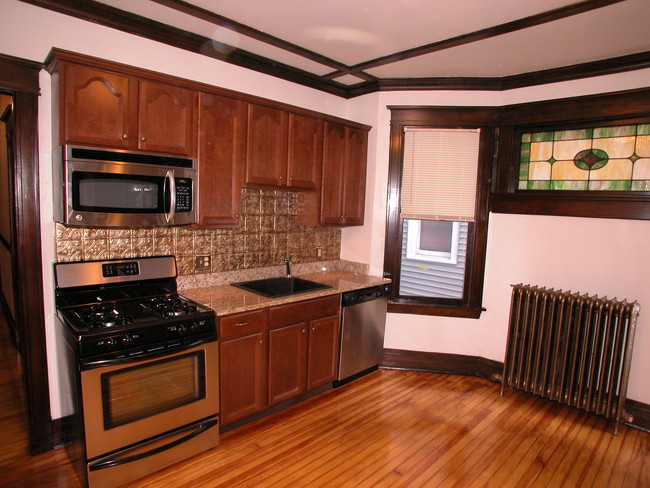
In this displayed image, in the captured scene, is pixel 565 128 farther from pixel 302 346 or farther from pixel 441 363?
pixel 302 346

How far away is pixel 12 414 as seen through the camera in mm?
2771

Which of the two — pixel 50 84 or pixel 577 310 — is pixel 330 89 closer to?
pixel 50 84

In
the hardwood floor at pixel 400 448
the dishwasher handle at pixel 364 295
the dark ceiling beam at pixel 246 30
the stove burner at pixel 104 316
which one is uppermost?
the dark ceiling beam at pixel 246 30

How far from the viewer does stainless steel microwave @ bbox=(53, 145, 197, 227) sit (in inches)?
83.0

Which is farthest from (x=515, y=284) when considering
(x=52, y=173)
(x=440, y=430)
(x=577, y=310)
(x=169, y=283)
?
(x=52, y=173)

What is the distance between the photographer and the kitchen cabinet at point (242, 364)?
8.35ft

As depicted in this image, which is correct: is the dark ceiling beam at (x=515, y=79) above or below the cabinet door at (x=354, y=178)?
above

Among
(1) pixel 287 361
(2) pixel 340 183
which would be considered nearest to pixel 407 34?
(2) pixel 340 183

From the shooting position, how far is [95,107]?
7.14 feet

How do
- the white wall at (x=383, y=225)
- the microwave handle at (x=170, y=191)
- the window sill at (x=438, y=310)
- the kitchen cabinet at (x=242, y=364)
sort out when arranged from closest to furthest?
the white wall at (x=383, y=225) < the microwave handle at (x=170, y=191) < the kitchen cabinet at (x=242, y=364) < the window sill at (x=438, y=310)

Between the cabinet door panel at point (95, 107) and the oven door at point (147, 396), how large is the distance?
127cm

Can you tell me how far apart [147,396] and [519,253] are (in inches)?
124

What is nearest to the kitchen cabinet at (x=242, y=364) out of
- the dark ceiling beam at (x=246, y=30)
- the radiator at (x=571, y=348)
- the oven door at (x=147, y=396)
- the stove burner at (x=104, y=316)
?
the oven door at (x=147, y=396)

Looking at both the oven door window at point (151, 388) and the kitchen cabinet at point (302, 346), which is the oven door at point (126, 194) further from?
the kitchen cabinet at point (302, 346)
